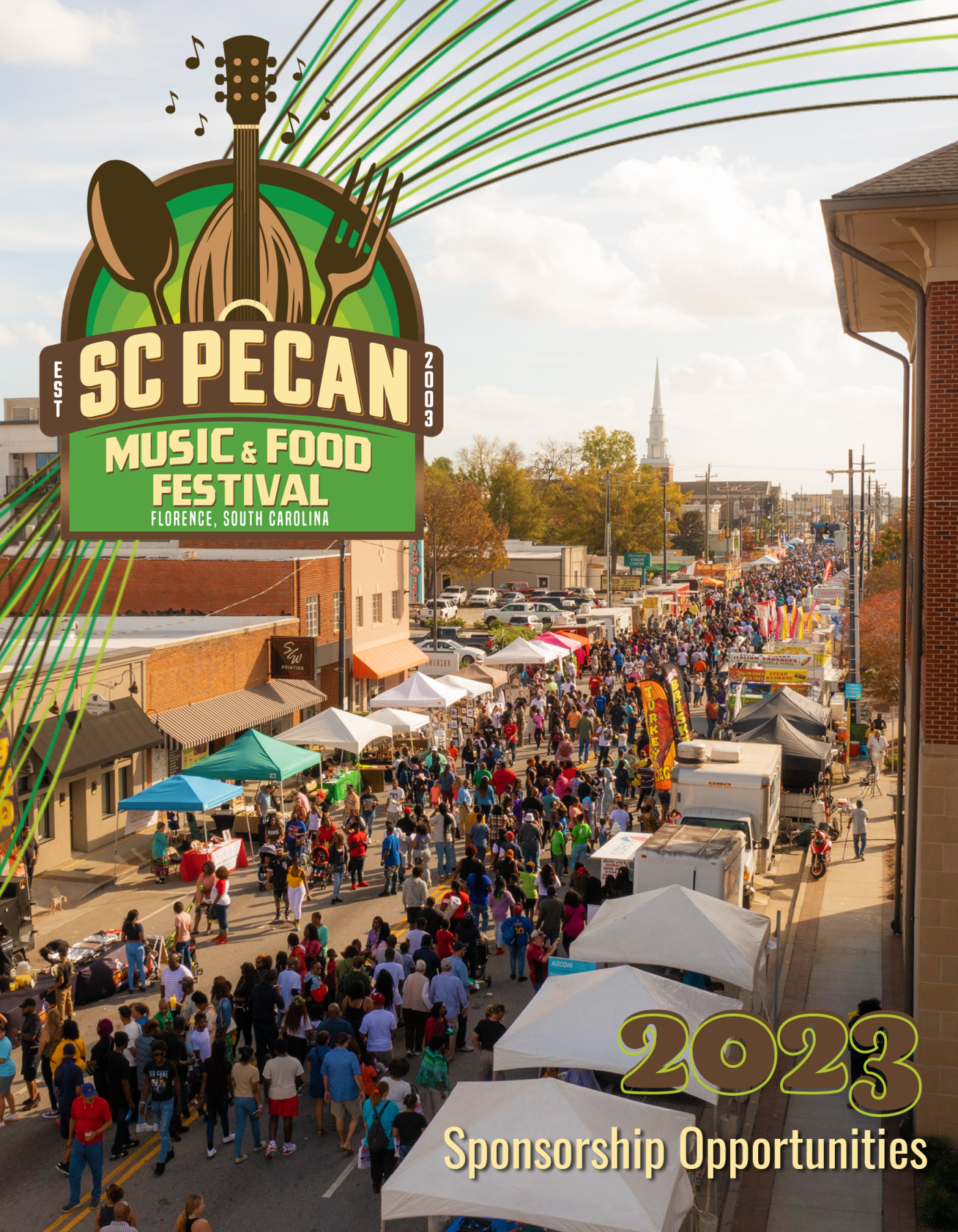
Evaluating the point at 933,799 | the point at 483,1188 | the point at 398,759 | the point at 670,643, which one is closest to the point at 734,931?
the point at 933,799

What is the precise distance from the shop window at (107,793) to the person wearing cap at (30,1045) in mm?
11280

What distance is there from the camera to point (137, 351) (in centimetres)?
609

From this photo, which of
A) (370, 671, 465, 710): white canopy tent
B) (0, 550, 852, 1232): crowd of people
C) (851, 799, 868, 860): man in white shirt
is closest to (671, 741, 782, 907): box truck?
(0, 550, 852, 1232): crowd of people

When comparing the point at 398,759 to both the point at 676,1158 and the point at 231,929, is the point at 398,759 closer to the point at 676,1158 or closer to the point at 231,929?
the point at 231,929

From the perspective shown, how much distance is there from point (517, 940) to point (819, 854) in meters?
8.71

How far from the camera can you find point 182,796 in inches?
812

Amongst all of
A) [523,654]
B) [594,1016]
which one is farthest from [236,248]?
[523,654]

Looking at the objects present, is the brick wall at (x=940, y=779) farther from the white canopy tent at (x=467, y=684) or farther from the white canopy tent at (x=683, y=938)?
the white canopy tent at (x=467, y=684)

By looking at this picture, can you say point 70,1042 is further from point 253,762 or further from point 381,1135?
point 253,762

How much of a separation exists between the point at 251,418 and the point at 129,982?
12131 mm

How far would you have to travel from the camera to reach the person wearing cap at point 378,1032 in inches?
479

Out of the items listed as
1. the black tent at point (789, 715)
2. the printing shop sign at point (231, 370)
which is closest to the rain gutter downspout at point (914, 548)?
the printing shop sign at point (231, 370)

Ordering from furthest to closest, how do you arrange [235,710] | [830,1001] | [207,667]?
1. [235,710]
2. [207,667]
3. [830,1001]

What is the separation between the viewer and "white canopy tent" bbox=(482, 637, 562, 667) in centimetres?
3816
